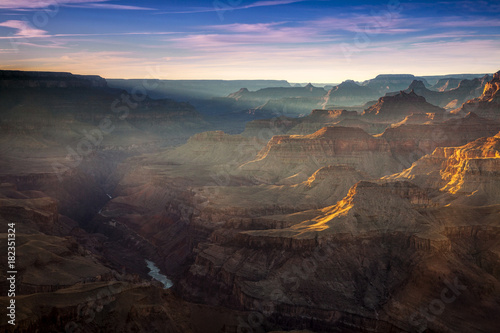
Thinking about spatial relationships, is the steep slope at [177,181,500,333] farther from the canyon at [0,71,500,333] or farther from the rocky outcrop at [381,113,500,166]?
A: the rocky outcrop at [381,113,500,166]

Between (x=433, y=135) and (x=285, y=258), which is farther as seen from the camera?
(x=433, y=135)

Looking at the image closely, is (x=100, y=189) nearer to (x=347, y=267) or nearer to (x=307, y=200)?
(x=307, y=200)

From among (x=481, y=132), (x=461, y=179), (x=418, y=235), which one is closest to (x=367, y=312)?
(x=418, y=235)

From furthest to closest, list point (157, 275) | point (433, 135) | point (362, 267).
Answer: point (433, 135), point (157, 275), point (362, 267)

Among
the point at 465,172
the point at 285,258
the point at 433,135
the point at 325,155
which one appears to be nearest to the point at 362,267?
the point at 285,258

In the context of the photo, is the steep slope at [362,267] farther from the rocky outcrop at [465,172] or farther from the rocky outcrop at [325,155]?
the rocky outcrop at [325,155]

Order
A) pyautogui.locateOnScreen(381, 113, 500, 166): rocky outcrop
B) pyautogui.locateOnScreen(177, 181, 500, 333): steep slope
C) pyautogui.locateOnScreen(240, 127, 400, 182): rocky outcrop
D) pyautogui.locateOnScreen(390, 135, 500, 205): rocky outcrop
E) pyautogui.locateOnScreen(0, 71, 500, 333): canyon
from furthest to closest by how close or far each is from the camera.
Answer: pyautogui.locateOnScreen(381, 113, 500, 166): rocky outcrop
pyautogui.locateOnScreen(240, 127, 400, 182): rocky outcrop
pyautogui.locateOnScreen(390, 135, 500, 205): rocky outcrop
pyautogui.locateOnScreen(177, 181, 500, 333): steep slope
pyautogui.locateOnScreen(0, 71, 500, 333): canyon

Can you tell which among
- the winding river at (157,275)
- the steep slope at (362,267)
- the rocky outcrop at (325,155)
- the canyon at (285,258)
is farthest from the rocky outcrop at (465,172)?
the winding river at (157,275)

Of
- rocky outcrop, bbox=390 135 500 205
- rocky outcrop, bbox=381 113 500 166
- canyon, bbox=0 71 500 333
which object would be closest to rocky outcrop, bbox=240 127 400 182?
rocky outcrop, bbox=381 113 500 166

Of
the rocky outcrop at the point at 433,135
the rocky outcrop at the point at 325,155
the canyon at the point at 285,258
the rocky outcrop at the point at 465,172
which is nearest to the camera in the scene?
the canyon at the point at 285,258

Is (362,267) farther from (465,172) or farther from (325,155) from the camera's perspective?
(325,155)

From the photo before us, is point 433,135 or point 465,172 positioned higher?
point 433,135
